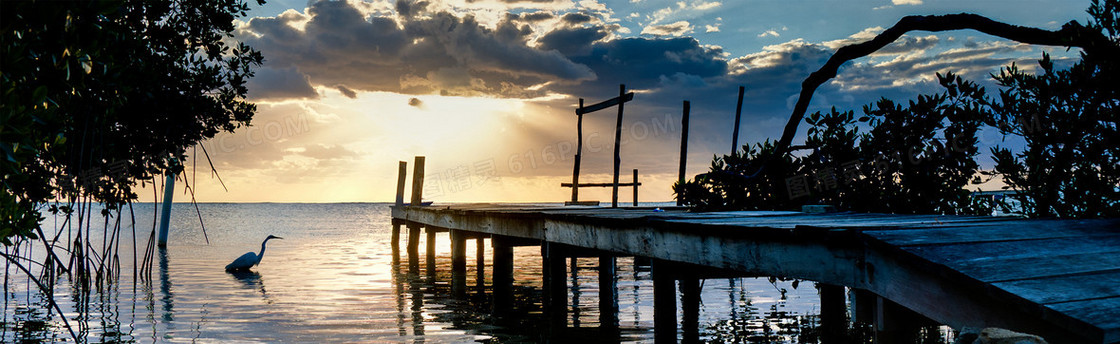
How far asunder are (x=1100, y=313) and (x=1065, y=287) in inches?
13.2

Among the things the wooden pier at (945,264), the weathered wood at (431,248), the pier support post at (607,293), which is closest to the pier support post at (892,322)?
the wooden pier at (945,264)

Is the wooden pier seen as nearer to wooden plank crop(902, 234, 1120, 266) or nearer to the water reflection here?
wooden plank crop(902, 234, 1120, 266)

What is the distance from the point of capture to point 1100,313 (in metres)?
3.72

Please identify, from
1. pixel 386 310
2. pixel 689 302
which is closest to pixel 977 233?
pixel 689 302

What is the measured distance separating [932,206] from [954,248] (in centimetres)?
450

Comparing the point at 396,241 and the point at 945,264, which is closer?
the point at 945,264

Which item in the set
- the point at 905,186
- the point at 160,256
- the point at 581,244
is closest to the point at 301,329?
the point at 581,244

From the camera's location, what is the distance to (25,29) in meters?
4.52

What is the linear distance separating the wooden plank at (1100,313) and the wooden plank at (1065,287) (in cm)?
5

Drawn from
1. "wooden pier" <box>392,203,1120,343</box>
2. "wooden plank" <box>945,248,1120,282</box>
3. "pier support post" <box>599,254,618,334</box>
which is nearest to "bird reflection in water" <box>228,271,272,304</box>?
"pier support post" <box>599,254,618,334</box>

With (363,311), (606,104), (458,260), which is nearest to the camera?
(363,311)

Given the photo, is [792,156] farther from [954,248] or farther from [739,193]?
[954,248]

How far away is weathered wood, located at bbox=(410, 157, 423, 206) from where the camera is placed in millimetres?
20391

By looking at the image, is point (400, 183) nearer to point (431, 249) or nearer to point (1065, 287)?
point (431, 249)
